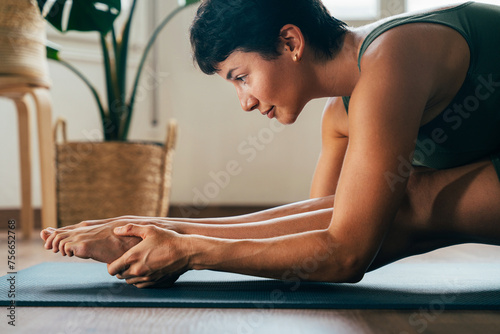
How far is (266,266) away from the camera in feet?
2.62

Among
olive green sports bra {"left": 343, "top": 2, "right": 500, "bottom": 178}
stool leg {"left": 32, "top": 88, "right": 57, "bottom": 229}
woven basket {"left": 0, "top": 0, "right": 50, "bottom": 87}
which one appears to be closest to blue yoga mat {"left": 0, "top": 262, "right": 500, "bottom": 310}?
olive green sports bra {"left": 343, "top": 2, "right": 500, "bottom": 178}

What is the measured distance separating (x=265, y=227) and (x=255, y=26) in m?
0.37

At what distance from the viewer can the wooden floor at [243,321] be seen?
2.14 ft

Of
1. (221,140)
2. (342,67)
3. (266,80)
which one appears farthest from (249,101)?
(221,140)

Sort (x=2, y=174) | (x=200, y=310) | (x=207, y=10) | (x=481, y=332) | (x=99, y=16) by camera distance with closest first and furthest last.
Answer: (x=481, y=332)
(x=200, y=310)
(x=207, y=10)
(x=99, y=16)
(x=2, y=174)

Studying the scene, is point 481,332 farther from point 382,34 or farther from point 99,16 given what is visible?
point 99,16

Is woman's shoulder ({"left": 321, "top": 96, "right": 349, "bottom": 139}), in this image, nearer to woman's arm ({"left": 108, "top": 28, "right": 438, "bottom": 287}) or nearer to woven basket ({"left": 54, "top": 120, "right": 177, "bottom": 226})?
woman's arm ({"left": 108, "top": 28, "right": 438, "bottom": 287})

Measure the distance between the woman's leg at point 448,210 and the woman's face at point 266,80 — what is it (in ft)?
0.88

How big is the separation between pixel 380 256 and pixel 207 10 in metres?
0.52

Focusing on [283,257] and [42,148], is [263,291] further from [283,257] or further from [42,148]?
[42,148]

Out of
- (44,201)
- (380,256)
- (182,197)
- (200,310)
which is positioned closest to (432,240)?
(380,256)

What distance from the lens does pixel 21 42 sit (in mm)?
1821

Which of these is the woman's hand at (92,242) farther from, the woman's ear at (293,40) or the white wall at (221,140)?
the white wall at (221,140)

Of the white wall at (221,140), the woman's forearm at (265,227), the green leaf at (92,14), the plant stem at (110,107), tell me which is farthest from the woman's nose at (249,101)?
the white wall at (221,140)
